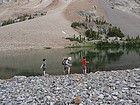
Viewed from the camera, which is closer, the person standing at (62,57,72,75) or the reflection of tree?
the person standing at (62,57,72,75)

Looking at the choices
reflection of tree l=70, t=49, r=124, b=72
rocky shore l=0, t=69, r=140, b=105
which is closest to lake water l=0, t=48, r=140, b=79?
reflection of tree l=70, t=49, r=124, b=72

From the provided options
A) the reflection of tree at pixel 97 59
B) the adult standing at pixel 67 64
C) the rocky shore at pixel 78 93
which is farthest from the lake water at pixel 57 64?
the rocky shore at pixel 78 93

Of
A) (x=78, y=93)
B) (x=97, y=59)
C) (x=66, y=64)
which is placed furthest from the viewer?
(x=97, y=59)

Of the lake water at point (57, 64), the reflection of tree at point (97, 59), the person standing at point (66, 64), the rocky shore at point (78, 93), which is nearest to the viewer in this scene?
the rocky shore at point (78, 93)

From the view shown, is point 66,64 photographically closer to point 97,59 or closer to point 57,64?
point 57,64

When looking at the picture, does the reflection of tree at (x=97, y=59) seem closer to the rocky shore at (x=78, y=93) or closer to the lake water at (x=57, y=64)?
the lake water at (x=57, y=64)

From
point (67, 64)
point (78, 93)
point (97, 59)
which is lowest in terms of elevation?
point (97, 59)

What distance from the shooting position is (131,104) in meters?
16.7

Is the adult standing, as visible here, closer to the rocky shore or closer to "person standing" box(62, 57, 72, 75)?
"person standing" box(62, 57, 72, 75)

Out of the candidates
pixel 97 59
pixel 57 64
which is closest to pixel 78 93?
pixel 57 64

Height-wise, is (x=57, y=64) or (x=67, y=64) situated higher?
(x=67, y=64)

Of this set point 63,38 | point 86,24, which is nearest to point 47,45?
point 63,38

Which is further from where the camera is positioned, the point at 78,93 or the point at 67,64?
the point at 67,64

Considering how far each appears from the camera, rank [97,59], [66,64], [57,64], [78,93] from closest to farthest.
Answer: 1. [78,93]
2. [66,64]
3. [57,64]
4. [97,59]
